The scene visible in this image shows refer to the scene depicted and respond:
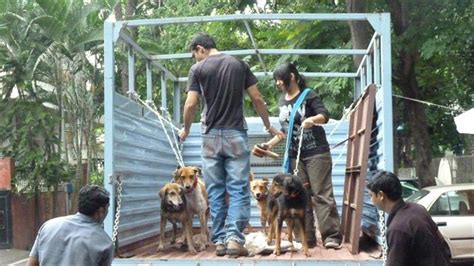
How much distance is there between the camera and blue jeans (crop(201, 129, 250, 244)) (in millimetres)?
5355

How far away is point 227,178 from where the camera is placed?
17.9ft

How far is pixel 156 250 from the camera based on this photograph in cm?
569

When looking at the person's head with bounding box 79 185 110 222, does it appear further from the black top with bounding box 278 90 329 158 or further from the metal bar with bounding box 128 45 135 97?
the metal bar with bounding box 128 45 135 97

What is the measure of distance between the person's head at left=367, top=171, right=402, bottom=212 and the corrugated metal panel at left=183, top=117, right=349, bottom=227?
11.3 ft

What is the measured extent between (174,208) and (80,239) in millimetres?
1810

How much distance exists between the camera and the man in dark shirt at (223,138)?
537cm

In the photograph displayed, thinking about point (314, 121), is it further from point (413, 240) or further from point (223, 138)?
point (413, 240)

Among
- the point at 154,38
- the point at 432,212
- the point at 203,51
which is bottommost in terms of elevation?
the point at 432,212

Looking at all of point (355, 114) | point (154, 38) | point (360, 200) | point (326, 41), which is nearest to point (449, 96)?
point (326, 41)

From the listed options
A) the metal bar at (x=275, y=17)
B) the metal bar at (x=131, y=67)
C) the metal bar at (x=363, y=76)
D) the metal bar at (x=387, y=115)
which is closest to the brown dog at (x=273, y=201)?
the metal bar at (x=387, y=115)

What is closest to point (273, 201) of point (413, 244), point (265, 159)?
point (413, 244)

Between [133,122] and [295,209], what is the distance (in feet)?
5.47

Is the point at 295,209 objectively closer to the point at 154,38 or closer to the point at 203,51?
the point at 203,51

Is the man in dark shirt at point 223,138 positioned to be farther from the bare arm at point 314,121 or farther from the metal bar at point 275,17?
the bare arm at point 314,121
